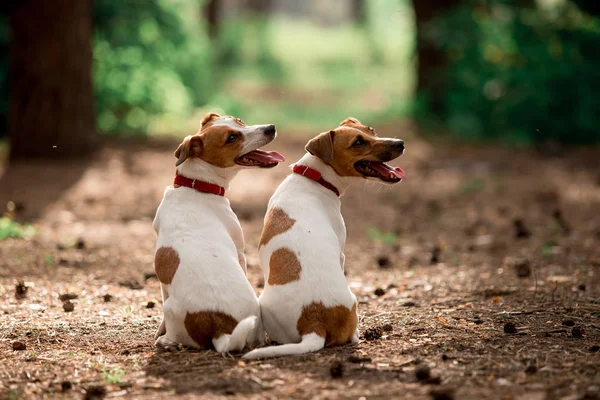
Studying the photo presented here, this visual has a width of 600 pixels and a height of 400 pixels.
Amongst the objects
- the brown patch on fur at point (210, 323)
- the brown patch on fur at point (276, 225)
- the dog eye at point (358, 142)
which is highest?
the dog eye at point (358, 142)

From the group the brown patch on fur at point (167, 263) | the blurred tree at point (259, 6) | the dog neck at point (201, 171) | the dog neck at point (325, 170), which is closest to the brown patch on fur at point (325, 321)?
the brown patch on fur at point (167, 263)

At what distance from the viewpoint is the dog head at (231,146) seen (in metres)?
5.70

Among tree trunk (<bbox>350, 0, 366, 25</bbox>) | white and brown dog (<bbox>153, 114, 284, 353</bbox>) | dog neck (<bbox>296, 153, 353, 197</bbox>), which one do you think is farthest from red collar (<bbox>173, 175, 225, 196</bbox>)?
tree trunk (<bbox>350, 0, 366, 25</bbox>)

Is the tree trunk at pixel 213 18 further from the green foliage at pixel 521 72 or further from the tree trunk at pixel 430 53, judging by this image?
the green foliage at pixel 521 72

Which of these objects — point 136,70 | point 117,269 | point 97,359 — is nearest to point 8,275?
point 117,269

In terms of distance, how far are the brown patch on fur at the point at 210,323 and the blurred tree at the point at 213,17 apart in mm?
26010

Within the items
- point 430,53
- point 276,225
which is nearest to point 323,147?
point 276,225

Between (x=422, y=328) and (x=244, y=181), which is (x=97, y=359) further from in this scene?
(x=244, y=181)

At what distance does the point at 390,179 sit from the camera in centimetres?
574

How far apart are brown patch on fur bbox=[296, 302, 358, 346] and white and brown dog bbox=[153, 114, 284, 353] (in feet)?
1.09

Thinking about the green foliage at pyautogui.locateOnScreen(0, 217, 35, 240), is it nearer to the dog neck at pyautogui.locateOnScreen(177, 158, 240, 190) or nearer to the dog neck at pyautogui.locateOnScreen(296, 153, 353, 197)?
the dog neck at pyautogui.locateOnScreen(177, 158, 240, 190)

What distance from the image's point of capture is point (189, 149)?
563cm

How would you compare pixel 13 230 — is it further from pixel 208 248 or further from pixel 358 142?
pixel 358 142

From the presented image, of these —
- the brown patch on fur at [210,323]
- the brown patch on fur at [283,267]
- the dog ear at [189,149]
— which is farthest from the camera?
the dog ear at [189,149]
